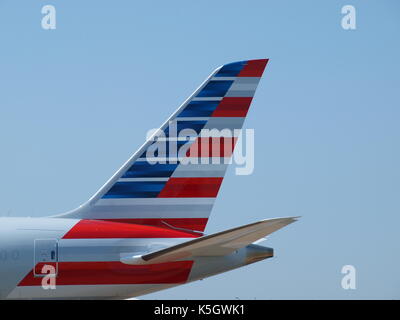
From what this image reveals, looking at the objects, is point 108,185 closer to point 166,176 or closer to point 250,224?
point 166,176

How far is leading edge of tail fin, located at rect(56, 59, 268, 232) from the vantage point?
22.7 meters

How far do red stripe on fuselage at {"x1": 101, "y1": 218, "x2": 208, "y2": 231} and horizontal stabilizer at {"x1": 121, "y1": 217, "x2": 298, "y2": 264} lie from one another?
4.82ft

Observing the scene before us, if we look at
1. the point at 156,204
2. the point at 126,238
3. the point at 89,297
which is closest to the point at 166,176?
the point at 156,204

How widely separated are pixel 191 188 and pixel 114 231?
255 cm

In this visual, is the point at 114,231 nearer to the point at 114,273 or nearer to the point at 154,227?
the point at 114,273

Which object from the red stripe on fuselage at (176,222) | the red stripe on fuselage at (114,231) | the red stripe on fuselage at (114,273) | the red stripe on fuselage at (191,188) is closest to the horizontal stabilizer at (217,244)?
the red stripe on fuselage at (114,273)

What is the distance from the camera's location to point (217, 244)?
20.1m

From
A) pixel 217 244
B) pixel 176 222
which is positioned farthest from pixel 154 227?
pixel 217 244

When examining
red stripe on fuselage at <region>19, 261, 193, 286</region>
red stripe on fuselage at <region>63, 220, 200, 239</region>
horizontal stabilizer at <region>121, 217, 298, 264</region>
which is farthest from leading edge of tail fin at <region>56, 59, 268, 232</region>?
horizontal stabilizer at <region>121, 217, 298, 264</region>

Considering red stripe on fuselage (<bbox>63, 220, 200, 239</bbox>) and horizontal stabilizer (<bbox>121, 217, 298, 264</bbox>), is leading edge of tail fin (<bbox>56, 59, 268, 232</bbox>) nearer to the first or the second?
red stripe on fuselage (<bbox>63, 220, 200, 239</bbox>)

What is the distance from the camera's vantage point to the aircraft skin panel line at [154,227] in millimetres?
20953

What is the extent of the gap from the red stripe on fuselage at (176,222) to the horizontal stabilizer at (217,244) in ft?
4.82

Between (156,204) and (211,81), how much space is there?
3.81m

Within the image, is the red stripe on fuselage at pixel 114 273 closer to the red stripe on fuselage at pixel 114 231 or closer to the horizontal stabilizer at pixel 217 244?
the horizontal stabilizer at pixel 217 244
